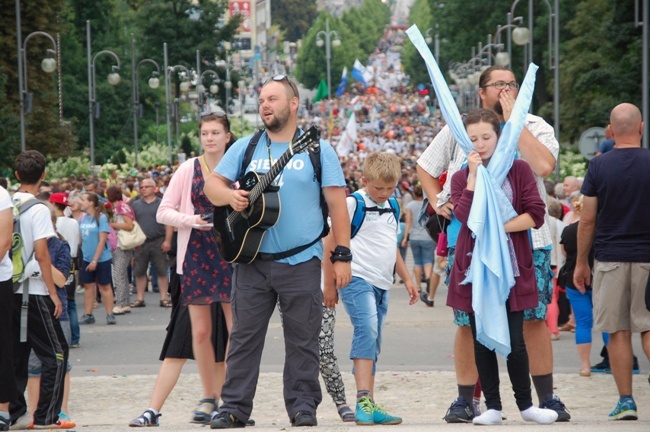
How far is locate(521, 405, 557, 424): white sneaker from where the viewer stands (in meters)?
7.17

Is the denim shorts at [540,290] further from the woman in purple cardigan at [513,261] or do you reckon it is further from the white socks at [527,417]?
the white socks at [527,417]

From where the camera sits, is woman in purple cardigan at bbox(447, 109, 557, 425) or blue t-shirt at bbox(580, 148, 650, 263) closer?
woman in purple cardigan at bbox(447, 109, 557, 425)

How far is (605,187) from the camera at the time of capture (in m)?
8.25

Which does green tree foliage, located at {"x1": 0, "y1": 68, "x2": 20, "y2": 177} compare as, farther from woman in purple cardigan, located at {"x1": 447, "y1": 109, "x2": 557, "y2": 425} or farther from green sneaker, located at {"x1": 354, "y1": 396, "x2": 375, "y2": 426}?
woman in purple cardigan, located at {"x1": 447, "y1": 109, "x2": 557, "y2": 425}

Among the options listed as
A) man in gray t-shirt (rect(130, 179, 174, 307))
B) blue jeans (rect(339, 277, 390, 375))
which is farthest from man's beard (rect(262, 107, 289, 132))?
man in gray t-shirt (rect(130, 179, 174, 307))

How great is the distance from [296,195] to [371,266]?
1.69m

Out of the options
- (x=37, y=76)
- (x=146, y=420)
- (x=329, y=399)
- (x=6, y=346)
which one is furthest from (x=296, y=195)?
(x=37, y=76)

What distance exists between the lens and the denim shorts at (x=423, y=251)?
20.7 m

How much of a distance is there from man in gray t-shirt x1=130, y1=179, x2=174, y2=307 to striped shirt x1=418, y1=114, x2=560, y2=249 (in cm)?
1232

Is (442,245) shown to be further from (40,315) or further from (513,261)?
(40,315)

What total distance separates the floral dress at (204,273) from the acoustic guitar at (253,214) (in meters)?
1.29

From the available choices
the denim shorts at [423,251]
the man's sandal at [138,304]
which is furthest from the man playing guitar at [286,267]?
the denim shorts at [423,251]

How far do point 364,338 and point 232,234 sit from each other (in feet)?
5.70

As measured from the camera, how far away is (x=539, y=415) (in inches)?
283
